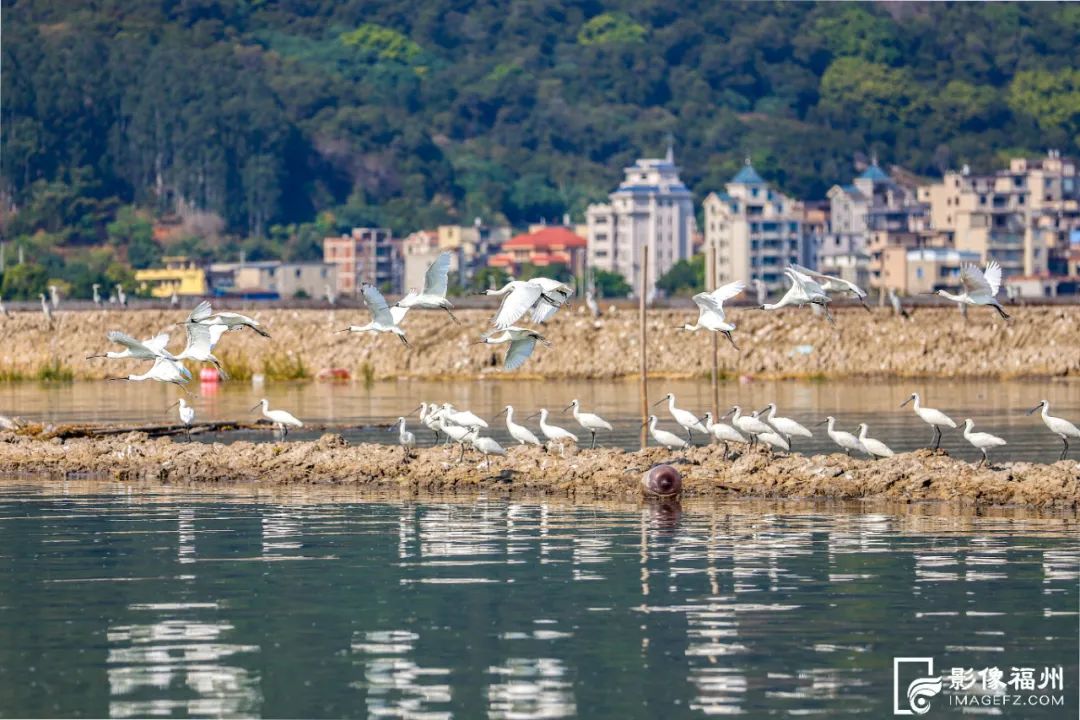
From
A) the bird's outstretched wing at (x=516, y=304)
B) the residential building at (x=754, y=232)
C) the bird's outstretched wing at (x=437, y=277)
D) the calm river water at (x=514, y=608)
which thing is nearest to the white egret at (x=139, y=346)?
the calm river water at (x=514, y=608)

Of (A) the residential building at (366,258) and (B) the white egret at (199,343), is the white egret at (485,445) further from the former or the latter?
(A) the residential building at (366,258)

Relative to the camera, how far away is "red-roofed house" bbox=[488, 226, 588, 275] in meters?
180

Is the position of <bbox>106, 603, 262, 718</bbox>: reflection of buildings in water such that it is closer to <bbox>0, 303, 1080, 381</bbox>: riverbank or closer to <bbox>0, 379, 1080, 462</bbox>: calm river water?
<bbox>0, 379, 1080, 462</bbox>: calm river water

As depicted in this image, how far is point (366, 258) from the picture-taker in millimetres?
183250

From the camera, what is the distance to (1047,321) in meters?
71.4

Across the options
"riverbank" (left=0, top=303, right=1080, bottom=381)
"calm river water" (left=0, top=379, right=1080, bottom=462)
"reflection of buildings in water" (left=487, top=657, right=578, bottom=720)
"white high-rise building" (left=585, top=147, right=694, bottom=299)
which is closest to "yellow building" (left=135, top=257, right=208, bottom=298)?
"white high-rise building" (left=585, top=147, right=694, bottom=299)

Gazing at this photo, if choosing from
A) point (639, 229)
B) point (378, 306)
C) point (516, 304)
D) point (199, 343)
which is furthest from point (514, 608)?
point (639, 229)

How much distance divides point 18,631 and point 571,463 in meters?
12.6

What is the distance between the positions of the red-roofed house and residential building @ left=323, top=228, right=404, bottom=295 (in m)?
7.59

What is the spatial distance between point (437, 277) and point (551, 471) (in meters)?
4.67

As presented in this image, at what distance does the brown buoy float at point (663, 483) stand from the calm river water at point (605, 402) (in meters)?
7.49

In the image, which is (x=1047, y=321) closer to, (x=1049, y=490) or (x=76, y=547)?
(x=1049, y=490)

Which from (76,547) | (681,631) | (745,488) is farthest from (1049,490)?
(76,547)

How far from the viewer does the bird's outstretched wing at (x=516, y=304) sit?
29641mm
